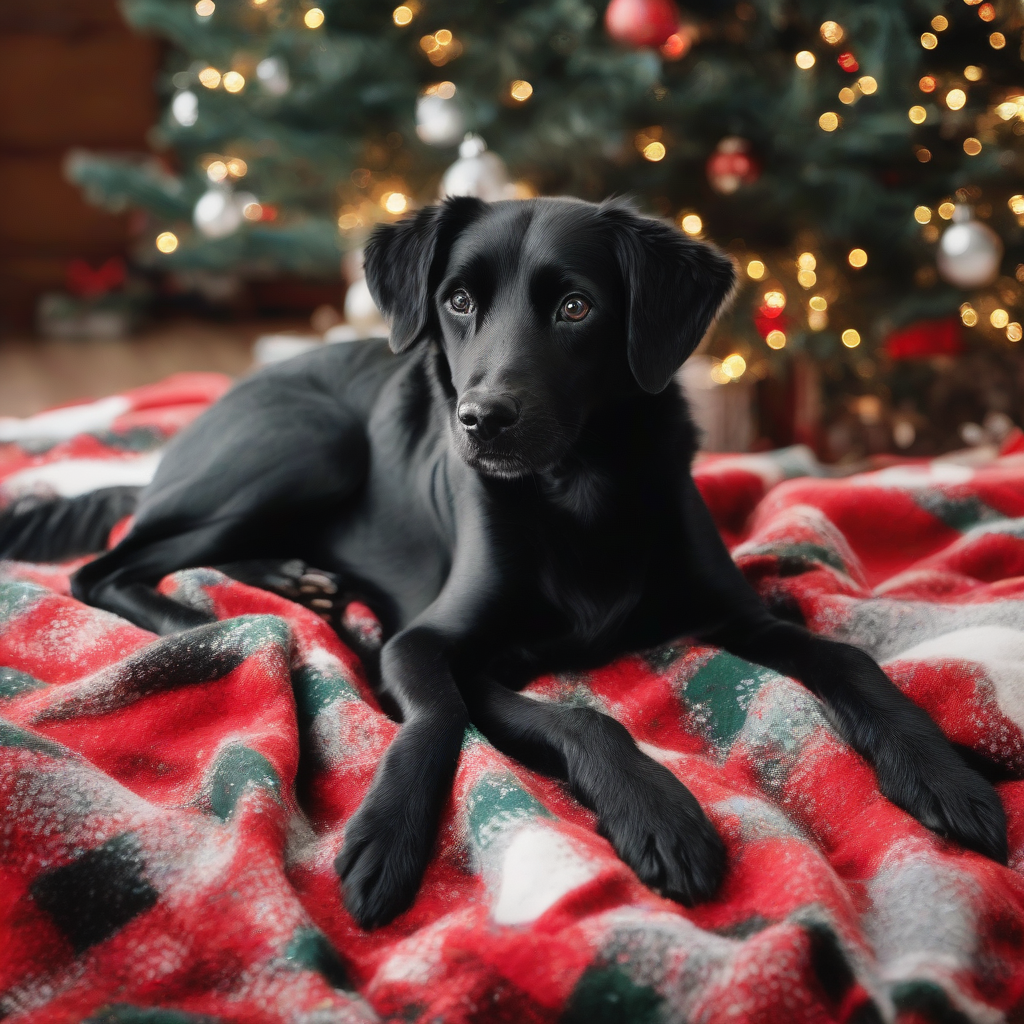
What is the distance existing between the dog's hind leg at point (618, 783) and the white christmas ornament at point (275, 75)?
284cm

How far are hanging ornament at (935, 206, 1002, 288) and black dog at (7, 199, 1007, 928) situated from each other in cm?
179

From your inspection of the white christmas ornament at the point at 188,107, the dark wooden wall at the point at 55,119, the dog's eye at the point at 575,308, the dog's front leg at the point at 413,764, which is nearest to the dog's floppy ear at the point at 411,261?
the dog's eye at the point at 575,308

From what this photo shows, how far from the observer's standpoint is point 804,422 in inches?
155

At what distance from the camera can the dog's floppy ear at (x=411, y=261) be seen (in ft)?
5.59

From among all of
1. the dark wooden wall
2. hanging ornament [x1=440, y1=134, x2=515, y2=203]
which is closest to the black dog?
hanging ornament [x1=440, y1=134, x2=515, y2=203]

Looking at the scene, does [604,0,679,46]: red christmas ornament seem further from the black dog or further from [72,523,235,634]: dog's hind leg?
[72,523,235,634]: dog's hind leg

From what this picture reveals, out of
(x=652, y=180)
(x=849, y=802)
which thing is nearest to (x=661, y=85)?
(x=652, y=180)

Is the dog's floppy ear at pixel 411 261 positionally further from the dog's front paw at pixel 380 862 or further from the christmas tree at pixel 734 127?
the christmas tree at pixel 734 127

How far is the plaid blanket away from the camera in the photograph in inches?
35.3

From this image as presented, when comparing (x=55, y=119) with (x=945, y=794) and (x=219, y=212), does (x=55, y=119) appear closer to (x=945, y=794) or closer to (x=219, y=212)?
(x=219, y=212)

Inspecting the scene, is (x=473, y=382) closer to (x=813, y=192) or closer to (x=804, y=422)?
(x=813, y=192)

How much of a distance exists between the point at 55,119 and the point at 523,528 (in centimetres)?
777

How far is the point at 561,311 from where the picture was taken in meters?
1.56

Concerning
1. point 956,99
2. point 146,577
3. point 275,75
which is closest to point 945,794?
point 146,577
